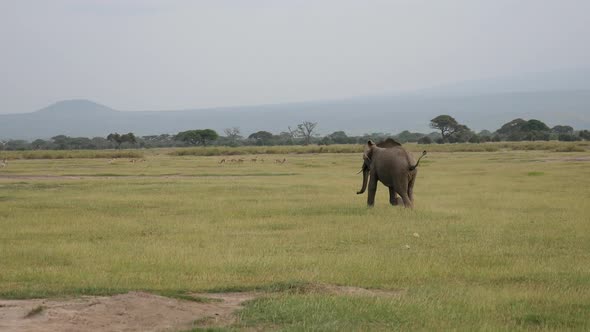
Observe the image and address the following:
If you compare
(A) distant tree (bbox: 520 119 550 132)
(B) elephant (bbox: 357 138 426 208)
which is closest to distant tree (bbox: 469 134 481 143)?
(A) distant tree (bbox: 520 119 550 132)

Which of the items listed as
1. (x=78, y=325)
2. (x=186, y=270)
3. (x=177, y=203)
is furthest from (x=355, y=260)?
(x=177, y=203)

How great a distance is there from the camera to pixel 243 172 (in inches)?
1708

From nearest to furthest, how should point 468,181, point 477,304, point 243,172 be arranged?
point 477,304 < point 468,181 < point 243,172

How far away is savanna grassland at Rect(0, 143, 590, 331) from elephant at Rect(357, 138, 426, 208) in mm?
549

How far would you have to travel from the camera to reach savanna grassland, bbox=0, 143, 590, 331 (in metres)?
9.62

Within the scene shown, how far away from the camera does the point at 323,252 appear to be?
14445 millimetres

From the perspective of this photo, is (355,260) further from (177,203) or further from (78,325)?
(177,203)

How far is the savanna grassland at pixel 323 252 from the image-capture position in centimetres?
962

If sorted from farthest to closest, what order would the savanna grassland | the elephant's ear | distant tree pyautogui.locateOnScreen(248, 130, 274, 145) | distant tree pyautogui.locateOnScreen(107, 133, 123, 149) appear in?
distant tree pyautogui.locateOnScreen(248, 130, 274, 145)
distant tree pyautogui.locateOnScreen(107, 133, 123, 149)
the elephant's ear
the savanna grassland

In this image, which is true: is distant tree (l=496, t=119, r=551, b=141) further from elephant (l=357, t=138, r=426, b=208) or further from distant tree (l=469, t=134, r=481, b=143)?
elephant (l=357, t=138, r=426, b=208)

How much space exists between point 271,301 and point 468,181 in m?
26.0

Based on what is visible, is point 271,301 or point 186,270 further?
point 186,270

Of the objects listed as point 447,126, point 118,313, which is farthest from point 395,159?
point 447,126

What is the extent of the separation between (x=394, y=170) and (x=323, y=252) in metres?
7.52
